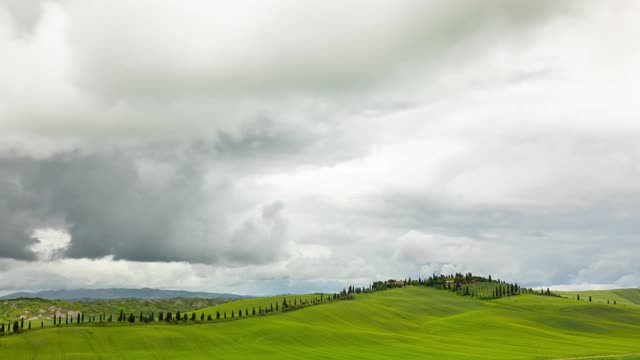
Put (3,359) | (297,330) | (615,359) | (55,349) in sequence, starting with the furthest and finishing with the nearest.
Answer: (297,330) < (55,349) < (3,359) < (615,359)

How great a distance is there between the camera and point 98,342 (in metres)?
168

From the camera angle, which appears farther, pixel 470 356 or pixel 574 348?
pixel 574 348

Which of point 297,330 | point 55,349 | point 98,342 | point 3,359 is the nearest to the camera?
point 3,359

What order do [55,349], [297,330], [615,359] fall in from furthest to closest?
1. [297,330]
2. [55,349]
3. [615,359]

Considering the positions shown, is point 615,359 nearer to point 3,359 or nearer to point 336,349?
point 336,349

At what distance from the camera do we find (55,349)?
15688 cm

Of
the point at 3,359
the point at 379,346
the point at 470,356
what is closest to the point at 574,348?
the point at 470,356

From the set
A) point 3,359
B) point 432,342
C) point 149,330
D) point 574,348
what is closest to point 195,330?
point 149,330

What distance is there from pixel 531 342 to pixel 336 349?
59.5 m

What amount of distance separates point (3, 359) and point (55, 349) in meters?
15.1

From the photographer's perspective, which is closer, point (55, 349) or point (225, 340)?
point (55, 349)

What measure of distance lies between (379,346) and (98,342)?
86898mm

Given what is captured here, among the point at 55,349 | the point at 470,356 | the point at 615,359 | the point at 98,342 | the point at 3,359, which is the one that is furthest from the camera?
the point at 98,342

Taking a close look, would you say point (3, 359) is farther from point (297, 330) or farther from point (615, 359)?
point (615, 359)
